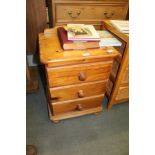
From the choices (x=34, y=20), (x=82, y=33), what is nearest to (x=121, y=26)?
(x=82, y=33)

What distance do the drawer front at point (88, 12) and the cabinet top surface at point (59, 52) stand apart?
388 millimetres

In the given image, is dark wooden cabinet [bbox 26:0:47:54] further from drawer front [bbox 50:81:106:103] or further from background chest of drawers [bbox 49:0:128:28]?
drawer front [bbox 50:81:106:103]

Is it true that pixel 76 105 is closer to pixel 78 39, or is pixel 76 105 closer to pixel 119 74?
pixel 119 74

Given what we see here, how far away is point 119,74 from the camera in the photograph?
1133 millimetres

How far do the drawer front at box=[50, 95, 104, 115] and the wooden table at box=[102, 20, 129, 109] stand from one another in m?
0.14

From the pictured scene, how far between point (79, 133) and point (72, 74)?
1.55ft

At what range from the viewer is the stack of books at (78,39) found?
0.90 metres

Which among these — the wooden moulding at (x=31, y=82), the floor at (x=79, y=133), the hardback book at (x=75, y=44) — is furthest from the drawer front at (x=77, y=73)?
the wooden moulding at (x=31, y=82)
